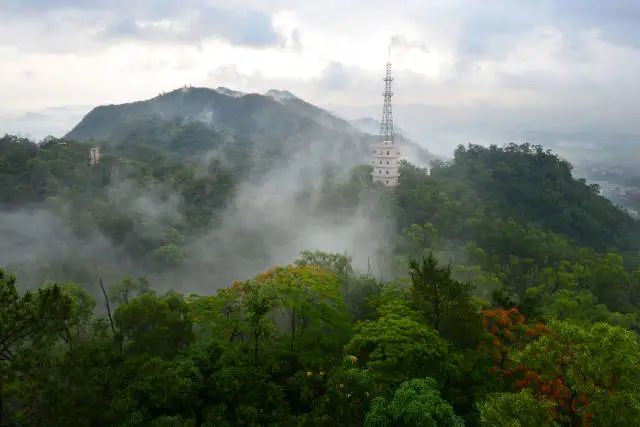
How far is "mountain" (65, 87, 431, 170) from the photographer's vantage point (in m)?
111

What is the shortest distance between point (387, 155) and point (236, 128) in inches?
4112

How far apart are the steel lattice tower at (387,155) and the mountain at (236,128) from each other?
24717 mm

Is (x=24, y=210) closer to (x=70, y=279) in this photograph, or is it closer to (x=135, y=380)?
(x=70, y=279)

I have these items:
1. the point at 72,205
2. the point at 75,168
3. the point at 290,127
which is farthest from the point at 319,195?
the point at 290,127

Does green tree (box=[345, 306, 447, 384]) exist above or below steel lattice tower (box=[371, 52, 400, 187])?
below

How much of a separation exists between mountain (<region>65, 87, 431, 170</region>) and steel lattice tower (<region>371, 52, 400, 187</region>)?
973 inches

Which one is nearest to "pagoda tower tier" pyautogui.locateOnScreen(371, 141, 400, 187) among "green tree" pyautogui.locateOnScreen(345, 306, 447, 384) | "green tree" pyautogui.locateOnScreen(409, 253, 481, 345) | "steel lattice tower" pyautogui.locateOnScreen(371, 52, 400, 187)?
"steel lattice tower" pyautogui.locateOnScreen(371, 52, 400, 187)

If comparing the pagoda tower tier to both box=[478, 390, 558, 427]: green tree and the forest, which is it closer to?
the forest

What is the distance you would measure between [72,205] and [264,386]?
190ft

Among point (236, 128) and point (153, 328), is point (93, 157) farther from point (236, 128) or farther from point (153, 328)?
point (236, 128)

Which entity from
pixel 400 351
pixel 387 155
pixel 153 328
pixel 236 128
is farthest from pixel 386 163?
pixel 236 128

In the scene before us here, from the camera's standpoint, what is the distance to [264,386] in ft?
52.5

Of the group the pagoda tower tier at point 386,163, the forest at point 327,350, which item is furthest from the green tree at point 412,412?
the pagoda tower tier at point 386,163

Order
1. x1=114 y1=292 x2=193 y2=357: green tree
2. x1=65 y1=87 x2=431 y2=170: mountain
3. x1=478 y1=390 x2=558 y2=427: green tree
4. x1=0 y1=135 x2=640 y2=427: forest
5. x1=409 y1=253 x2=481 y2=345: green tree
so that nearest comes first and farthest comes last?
x1=478 y1=390 x2=558 y2=427: green tree → x1=0 y1=135 x2=640 y2=427: forest → x1=409 y1=253 x2=481 y2=345: green tree → x1=114 y1=292 x2=193 y2=357: green tree → x1=65 y1=87 x2=431 y2=170: mountain
